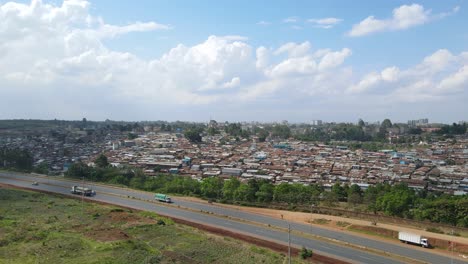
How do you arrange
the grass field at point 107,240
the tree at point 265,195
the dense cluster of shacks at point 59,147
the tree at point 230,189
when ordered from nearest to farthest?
the grass field at point 107,240, the tree at point 265,195, the tree at point 230,189, the dense cluster of shacks at point 59,147

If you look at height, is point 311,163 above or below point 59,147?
below

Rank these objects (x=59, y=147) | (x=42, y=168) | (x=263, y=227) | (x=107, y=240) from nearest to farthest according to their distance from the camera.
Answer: (x=107, y=240) < (x=263, y=227) < (x=42, y=168) < (x=59, y=147)

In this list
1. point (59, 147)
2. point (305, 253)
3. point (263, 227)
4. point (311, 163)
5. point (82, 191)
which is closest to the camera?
point (305, 253)

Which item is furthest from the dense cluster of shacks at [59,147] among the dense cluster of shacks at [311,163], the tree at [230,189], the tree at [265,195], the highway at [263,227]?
the tree at [265,195]

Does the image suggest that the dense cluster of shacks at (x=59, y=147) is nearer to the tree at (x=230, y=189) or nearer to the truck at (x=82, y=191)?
the truck at (x=82, y=191)

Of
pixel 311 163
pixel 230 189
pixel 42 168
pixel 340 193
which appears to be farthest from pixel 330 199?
pixel 42 168

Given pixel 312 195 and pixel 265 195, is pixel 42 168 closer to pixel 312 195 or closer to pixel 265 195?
pixel 265 195

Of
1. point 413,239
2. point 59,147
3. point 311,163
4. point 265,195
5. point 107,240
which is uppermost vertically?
point 59,147

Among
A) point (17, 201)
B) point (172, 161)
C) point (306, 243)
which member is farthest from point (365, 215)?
point (172, 161)
